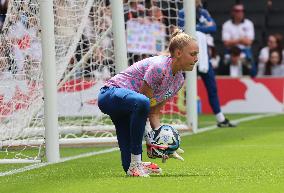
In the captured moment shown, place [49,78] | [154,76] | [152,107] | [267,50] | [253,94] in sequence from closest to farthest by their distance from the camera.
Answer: [154,76]
[152,107]
[49,78]
[253,94]
[267,50]

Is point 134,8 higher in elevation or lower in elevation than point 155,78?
higher

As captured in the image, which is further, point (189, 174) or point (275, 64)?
point (275, 64)

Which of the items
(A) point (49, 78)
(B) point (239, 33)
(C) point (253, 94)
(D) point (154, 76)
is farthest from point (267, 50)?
(D) point (154, 76)

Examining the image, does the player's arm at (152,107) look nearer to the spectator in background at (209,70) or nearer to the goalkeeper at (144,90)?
the goalkeeper at (144,90)

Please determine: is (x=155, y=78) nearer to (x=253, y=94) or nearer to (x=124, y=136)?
(x=124, y=136)

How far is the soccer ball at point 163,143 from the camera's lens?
950 centimetres

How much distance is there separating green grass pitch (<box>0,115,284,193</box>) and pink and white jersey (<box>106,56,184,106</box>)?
739mm

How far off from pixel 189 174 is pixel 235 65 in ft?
46.2

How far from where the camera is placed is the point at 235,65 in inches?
931

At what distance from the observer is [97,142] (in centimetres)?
1388

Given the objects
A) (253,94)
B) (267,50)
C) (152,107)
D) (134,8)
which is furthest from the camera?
(267,50)

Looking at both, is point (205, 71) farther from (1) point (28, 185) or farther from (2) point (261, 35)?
(2) point (261, 35)

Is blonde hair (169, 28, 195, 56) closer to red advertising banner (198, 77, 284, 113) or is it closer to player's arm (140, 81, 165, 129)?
player's arm (140, 81, 165, 129)

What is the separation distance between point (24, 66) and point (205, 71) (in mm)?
4666
